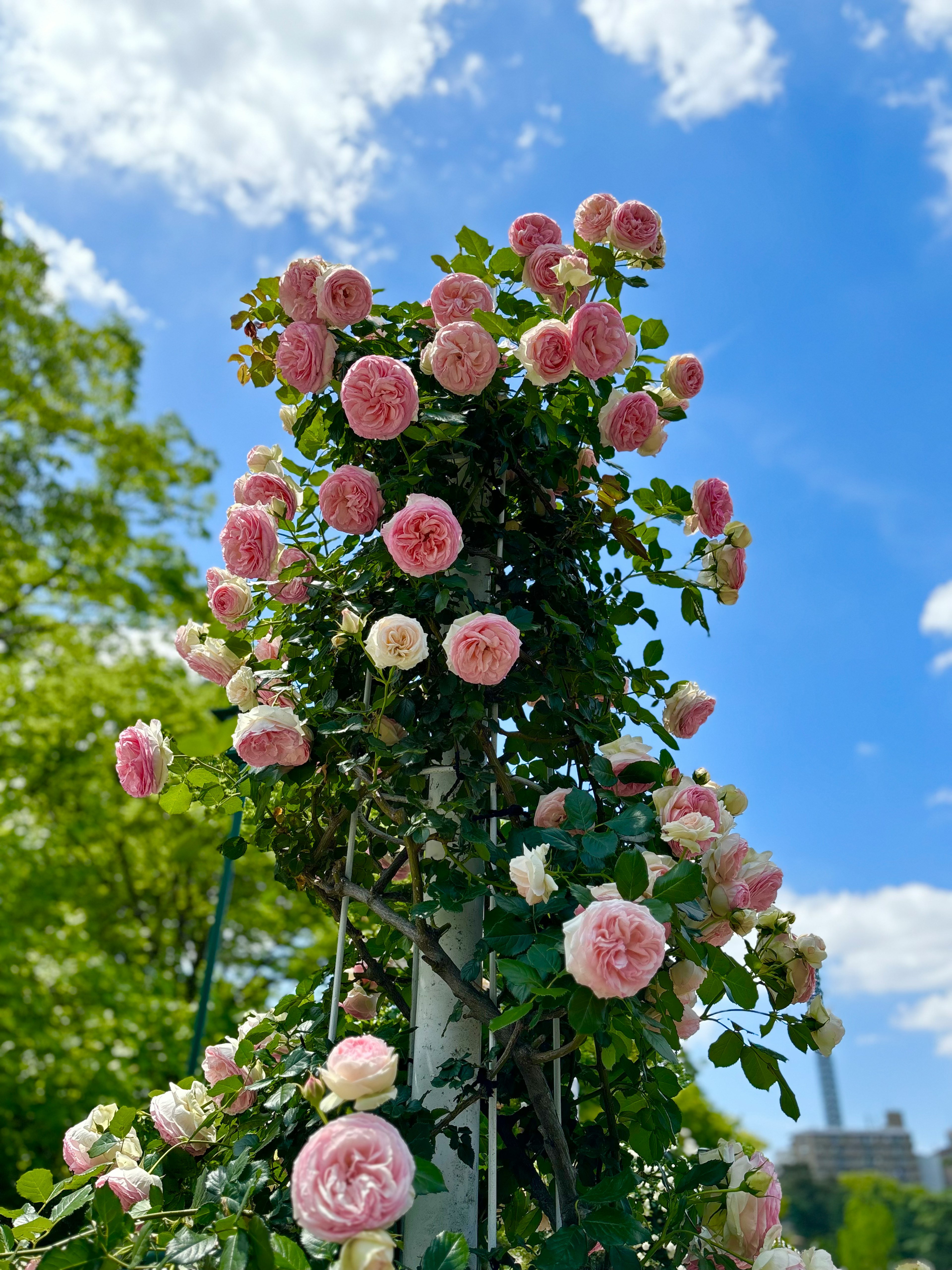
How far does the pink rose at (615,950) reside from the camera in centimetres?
110

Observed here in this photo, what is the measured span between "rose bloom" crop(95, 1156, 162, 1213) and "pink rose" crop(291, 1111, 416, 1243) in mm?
549

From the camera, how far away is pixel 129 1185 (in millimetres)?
1409

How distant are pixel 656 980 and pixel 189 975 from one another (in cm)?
1138

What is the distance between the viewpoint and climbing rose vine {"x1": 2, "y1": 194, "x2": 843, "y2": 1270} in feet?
4.00

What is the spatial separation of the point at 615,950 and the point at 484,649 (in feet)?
1.73

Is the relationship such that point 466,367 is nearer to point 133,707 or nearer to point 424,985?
point 424,985

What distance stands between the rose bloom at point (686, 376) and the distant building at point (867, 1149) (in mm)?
104099

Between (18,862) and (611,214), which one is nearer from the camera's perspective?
(611,214)

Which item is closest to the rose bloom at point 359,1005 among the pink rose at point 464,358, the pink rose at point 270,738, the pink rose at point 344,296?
the pink rose at point 270,738

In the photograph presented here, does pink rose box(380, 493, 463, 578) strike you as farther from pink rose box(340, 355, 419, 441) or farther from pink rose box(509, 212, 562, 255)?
pink rose box(509, 212, 562, 255)

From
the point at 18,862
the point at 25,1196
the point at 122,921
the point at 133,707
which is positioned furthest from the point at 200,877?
the point at 25,1196

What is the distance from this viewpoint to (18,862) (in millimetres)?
8375

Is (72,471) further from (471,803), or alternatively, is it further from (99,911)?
(471,803)

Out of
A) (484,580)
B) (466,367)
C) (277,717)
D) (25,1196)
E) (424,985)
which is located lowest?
(25,1196)
